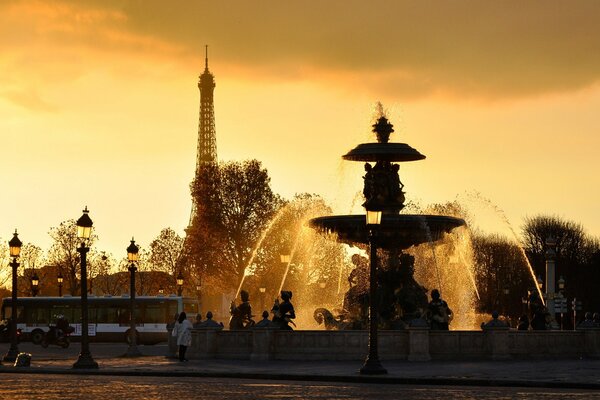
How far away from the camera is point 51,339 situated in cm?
5769

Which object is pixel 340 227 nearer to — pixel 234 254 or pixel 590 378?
pixel 590 378

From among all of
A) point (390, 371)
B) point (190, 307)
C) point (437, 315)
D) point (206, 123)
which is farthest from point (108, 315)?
point (206, 123)

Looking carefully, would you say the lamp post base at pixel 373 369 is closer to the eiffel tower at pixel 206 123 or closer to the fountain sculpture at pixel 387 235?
the fountain sculpture at pixel 387 235

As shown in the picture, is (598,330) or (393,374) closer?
(393,374)

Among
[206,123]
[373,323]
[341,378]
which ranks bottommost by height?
[341,378]

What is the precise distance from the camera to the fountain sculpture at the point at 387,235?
39.1 metres

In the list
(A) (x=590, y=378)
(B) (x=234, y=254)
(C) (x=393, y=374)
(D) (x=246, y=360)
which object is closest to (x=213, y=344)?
(D) (x=246, y=360)

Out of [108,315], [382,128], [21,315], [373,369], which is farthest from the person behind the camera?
[21,315]

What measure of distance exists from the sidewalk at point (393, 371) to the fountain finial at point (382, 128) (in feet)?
35.6

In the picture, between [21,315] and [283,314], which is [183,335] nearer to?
[283,314]

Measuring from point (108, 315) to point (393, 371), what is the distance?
40.4m

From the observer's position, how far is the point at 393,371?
29641 millimetres

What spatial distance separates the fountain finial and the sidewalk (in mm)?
10851

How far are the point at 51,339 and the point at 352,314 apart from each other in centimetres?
2111
